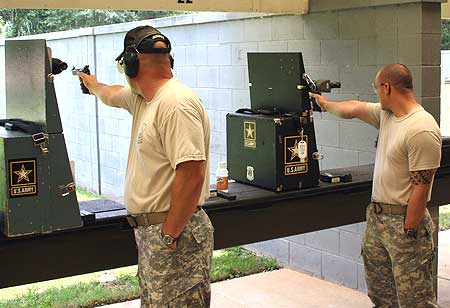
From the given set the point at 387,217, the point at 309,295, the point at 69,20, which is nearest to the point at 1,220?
the point at 387,217

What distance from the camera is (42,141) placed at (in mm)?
2977

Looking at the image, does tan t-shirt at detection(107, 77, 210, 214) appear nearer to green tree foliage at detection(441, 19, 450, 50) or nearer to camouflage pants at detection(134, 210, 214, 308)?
camouflage pants at detection(134, 210, 214, 308)


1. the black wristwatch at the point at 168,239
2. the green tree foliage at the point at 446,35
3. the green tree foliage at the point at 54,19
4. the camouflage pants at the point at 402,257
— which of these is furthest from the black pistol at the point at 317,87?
the green tree foliage at the point at 446,35

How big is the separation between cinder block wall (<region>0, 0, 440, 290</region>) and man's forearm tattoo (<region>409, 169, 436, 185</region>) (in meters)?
1.46

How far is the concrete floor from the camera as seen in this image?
530cm

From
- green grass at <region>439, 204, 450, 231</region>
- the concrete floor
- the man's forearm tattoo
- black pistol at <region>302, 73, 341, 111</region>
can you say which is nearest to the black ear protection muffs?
black pistol at <region>302, 73, 341, 111</region>

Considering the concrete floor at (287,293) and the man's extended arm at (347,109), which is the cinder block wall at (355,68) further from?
the man's extended arm at (347,109)

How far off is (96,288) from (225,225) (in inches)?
87.1

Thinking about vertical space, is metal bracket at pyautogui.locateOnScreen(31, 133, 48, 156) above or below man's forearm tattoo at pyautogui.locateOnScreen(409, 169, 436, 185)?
above

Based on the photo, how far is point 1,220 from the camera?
3.05 metres

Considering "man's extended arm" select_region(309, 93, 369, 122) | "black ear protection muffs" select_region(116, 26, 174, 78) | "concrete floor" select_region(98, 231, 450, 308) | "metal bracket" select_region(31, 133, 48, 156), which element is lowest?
"concrete floor" select_region(98, 231, 450, 308)

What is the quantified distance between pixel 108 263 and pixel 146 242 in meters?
0.52

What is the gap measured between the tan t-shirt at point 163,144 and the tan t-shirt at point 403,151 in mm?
1240

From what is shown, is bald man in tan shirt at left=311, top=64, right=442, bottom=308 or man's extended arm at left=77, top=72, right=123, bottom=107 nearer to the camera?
man's extended arm at left=77, top=72, right=123, bottom=107
